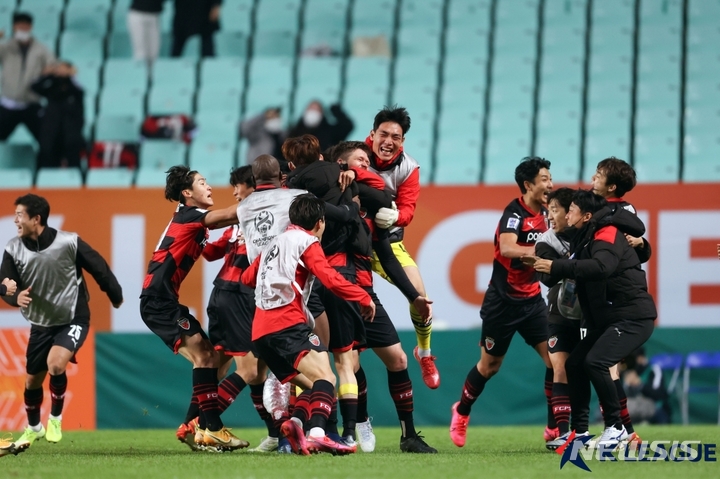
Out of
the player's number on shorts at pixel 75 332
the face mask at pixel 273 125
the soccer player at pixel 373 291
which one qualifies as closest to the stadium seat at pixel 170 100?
the face mask at pixel 273 125

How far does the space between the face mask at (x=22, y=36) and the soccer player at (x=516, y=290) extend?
982cm

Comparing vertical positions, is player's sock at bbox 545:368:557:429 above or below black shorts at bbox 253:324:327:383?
below

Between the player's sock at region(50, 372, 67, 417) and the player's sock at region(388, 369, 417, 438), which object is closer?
the player's sock at region(388, 369, 417, 438)

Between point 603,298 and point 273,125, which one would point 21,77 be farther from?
point 603,298

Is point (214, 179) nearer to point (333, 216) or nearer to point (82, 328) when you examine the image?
point (82, 328)

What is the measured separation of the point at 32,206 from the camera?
9211mm

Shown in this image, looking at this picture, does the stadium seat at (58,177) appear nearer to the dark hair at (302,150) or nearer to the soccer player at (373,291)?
the soccer player at (373,291)

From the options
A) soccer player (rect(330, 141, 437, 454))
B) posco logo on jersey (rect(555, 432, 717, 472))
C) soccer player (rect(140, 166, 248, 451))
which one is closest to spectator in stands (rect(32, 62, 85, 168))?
soccer player (rect(140, 166, 248, 451))

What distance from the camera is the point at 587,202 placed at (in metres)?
8.01

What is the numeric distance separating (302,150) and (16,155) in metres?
9.21

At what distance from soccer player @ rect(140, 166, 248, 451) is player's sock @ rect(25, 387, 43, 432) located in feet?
5.26

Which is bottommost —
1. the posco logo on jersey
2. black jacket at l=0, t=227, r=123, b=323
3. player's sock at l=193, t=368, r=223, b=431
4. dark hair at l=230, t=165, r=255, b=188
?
the posco logo on jersey

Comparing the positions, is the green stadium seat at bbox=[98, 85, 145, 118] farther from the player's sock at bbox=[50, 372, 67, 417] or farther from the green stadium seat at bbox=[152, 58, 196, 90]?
the player's sock at bbox=[50, 372, 67, 417]

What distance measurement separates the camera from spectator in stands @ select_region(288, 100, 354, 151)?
50.4 ft
